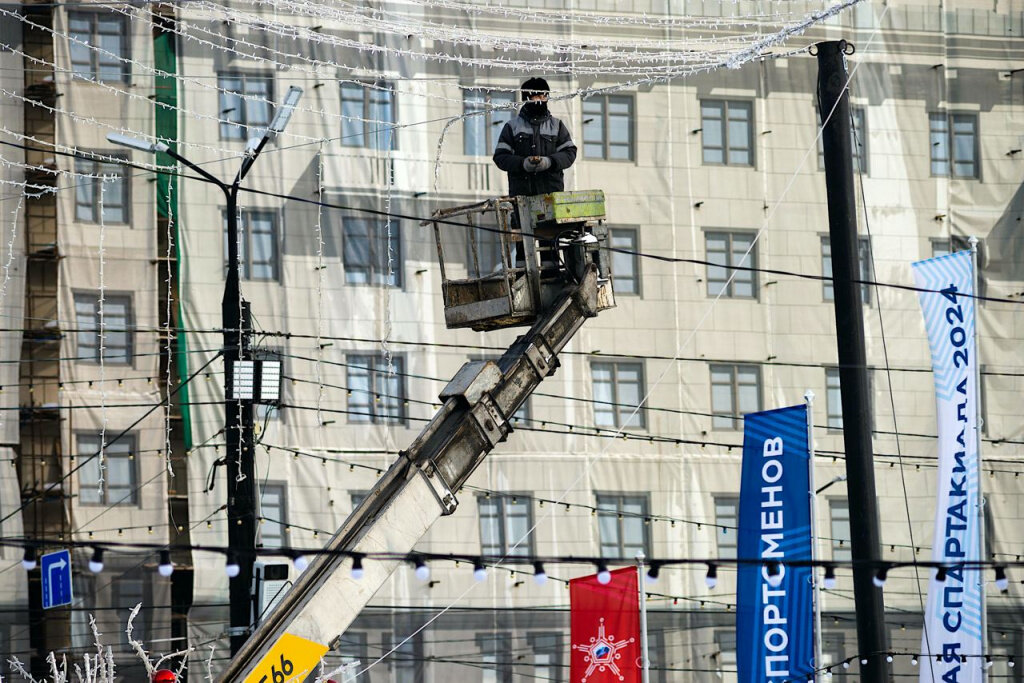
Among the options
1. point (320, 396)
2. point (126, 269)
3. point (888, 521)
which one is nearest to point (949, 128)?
point (888, 521)

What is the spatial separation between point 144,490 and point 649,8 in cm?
1234

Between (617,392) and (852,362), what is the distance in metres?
11.9

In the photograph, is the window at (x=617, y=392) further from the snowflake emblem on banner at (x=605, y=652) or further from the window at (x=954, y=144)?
the snowflake emblem on banner at (x=605, y=652)

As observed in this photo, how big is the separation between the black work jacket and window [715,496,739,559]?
14.8 meters

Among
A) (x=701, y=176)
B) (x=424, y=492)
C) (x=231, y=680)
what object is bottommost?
(x=231, y=680)

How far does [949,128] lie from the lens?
32812mm

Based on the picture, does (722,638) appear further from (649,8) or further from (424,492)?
(424,492)

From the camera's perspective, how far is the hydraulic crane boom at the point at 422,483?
15.0 meters

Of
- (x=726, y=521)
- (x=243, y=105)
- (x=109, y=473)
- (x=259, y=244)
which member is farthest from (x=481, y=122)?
(x=109, y=473)

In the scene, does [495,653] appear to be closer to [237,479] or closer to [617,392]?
[617,392]

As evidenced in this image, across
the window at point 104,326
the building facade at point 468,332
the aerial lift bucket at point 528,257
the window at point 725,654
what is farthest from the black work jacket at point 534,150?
the window at point 725,654

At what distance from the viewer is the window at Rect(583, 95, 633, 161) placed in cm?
3158

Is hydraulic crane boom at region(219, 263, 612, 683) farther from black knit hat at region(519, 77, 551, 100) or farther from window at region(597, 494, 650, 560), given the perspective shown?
window at region(597, 494, 650, 560)

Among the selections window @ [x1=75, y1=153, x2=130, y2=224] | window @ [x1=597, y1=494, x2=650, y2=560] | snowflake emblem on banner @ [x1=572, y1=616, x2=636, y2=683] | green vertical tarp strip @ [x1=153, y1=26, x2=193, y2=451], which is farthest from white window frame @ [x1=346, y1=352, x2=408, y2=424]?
snowflake emblem on banner @ [x1=572, y1=616, x2=636, y2=683]
